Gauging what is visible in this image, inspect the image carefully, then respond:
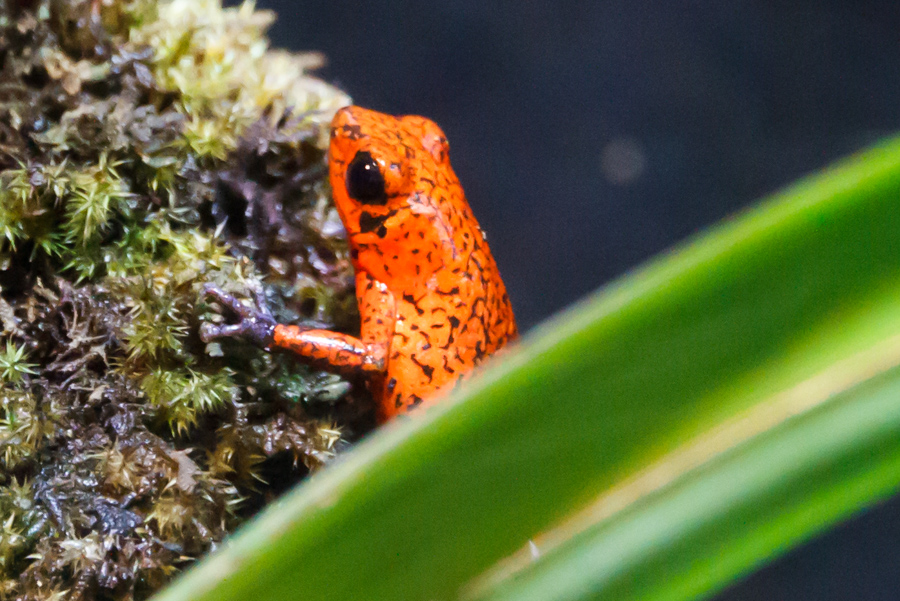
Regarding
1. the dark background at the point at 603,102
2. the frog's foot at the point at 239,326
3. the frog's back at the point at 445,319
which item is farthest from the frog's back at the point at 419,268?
the dark background at the point at 603,102

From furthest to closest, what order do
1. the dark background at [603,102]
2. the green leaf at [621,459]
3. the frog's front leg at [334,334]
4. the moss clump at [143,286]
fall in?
1. the dark background at [603,102]
2. the frog's front leg at [334,334]
3. the moss clump at [143,286]
4. the green leaf at [621,459]

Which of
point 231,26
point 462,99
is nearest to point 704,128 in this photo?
point 462,99

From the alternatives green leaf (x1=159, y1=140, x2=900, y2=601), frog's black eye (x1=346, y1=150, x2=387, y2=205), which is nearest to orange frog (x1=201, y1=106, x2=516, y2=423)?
frog's black eye (x1=346, y1=150, x2=387, y2=205)

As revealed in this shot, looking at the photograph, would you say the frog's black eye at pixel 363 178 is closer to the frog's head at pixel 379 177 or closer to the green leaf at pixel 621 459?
the frog's head at pixel 379 177

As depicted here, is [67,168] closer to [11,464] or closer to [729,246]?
[11,464]

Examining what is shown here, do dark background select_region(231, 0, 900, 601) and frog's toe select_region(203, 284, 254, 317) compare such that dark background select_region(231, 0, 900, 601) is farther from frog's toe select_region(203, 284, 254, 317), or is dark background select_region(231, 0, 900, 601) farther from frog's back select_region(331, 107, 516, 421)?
frog's toe select_region(203, 284, 254, 317)
